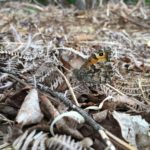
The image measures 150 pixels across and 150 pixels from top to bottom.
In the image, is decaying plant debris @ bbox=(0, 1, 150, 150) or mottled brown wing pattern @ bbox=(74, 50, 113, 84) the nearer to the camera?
decaying plant debris @ bbox=(0, 1, 150, 150)

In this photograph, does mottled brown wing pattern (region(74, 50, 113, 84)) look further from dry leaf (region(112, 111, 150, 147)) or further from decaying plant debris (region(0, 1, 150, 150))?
dry leaf (region(112, 111, 150, 147))

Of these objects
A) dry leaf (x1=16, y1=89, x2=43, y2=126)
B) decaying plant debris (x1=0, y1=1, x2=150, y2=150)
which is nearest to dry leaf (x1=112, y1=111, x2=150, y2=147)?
decaying plant debris (x1=0, y1=1, x2=150, y2=150)

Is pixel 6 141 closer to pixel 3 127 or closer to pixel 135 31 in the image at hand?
pixel 3 127

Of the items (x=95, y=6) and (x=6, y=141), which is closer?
(x=6, y=141)

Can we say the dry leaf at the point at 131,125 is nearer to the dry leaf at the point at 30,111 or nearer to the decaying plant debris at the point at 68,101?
the decaying plant debris at the point at 68,101

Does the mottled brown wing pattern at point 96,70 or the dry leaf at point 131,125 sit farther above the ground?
the mottled brown wing pattern at point 96,70

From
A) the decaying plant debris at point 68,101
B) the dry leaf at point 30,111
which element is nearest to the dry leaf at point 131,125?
the decaying plant debris at point 68,101

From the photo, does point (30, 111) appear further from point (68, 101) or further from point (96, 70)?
point (96, 70)

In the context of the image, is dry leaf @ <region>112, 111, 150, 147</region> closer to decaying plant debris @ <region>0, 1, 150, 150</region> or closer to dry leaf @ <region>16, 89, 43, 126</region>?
decaying plant debris @ <region>0, 1, 150, 150</region>

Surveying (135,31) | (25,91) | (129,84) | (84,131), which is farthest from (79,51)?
(135,31)

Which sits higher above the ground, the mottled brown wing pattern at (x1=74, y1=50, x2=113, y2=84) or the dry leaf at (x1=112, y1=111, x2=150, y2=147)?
the mottled brown wing pattern at (x1=74, y1=50, x2=113, y2=84)

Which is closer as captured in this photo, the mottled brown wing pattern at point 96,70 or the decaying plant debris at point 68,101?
the decaying plant debris at point 68,101
